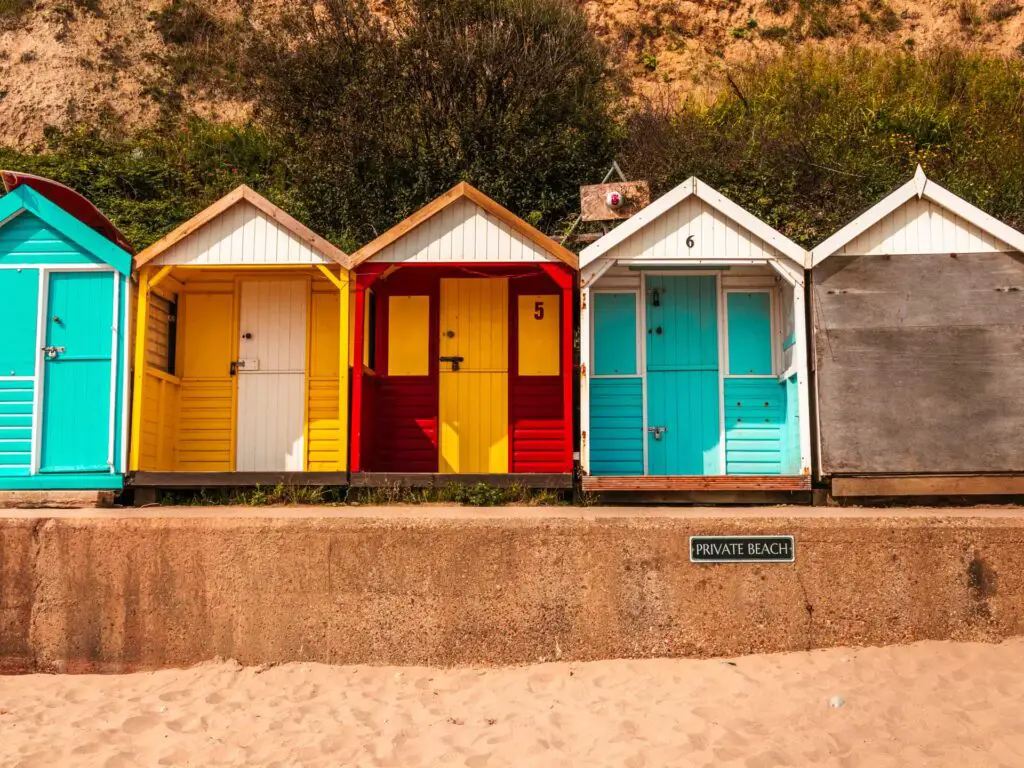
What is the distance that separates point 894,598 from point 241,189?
751 centimetres

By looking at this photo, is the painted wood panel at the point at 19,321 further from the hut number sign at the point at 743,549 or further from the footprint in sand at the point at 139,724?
the hut number sign at the point at 743,549

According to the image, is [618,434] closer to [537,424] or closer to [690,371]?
[537,424]

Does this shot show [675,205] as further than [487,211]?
No

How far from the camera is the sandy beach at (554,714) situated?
672cm

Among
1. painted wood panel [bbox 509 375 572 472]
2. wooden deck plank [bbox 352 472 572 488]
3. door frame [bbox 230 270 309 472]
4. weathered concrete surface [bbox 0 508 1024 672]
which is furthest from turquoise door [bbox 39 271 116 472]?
painted wood panel [bbox 509 375 572 472]

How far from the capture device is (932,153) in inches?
773

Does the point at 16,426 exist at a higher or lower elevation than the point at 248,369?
lower

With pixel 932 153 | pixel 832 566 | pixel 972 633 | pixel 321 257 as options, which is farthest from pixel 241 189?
pixel 932 153

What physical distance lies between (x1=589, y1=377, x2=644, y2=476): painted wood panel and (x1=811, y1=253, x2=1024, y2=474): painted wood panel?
6.84ft

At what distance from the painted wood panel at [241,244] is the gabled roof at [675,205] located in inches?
115

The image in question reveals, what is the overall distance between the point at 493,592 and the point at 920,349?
5.17m

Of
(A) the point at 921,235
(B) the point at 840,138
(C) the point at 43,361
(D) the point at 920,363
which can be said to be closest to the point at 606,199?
(A) the point at 921,235

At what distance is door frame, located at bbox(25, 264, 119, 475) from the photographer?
10305 mm

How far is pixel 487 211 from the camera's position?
34.3 feet
